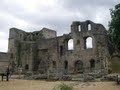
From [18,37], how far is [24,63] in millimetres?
4873

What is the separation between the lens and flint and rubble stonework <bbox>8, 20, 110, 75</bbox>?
3400 centimetres

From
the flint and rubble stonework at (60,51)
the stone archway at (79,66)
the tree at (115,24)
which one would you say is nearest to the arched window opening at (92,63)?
the flint and rubble stonework at (60,51)

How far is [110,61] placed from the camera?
3356cm

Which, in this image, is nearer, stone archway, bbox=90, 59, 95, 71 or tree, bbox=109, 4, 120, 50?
tree, bbox=109, 4, 120, 50

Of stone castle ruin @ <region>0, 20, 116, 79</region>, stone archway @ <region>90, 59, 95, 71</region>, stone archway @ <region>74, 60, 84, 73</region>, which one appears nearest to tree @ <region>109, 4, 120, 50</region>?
stone castle ruin @ <region>0, 20, 116, 79</region>

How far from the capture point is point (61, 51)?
126ft

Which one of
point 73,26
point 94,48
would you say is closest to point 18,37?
point 73,26

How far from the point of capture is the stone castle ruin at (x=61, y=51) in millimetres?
33938

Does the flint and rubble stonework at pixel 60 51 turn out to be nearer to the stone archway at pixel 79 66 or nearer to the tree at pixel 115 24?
the stone archway at pixel 79 66

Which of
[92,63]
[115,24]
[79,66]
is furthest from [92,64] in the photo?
[115,24]

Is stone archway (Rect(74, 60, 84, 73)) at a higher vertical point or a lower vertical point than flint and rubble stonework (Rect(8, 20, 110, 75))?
lower

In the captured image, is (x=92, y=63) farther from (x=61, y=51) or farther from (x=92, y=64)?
(x=61, y=51)

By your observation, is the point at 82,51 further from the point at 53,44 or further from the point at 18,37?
the point at 18,37

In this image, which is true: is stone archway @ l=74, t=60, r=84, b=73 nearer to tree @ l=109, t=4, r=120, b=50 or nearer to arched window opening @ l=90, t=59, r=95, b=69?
arched window opening @ l=90, t=59, r=95, b=69
